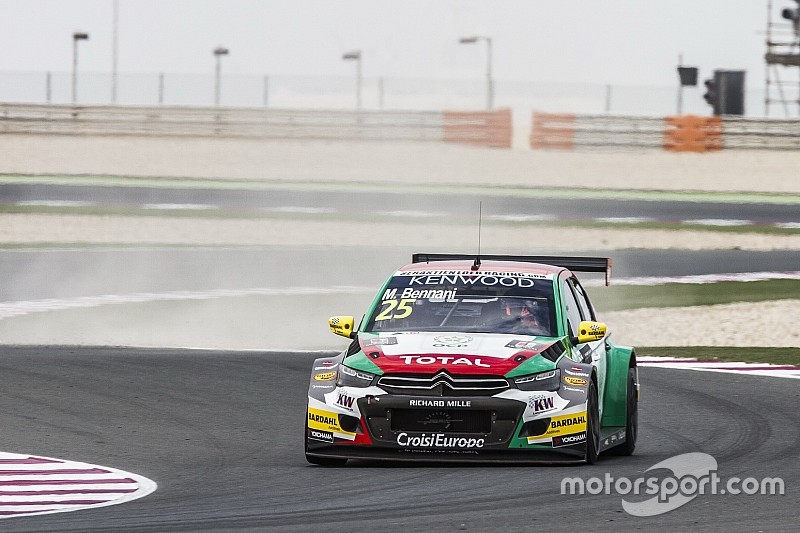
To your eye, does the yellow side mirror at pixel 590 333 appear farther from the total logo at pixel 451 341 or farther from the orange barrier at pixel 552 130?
the orange barrier at pixel 552 130

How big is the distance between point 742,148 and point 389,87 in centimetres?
1564

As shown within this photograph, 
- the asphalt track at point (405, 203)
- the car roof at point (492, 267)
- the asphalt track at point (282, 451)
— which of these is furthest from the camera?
the asphalt track at point (405, 203)

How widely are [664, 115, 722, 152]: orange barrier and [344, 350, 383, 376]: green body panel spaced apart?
32994 mm

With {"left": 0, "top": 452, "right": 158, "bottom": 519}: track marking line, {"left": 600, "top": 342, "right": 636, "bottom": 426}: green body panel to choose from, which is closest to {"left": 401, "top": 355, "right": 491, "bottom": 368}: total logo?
{"left": 600, "top": 342, "right": 636, "bottom": 426}: green body panel

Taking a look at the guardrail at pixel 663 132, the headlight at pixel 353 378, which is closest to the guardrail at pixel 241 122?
the guardrail at pixel 663 132

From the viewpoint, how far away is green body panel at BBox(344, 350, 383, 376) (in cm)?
857

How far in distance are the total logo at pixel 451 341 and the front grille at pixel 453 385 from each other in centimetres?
31

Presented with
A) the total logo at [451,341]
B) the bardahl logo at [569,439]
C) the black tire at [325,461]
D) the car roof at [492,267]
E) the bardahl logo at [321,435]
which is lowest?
the black tire at [325,461]

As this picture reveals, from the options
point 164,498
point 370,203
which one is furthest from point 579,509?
point 370,203

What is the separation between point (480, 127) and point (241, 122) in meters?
6.98

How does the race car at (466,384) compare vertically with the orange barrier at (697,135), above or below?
below

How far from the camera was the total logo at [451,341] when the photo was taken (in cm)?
869

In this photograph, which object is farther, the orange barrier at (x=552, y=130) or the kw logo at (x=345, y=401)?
the orange barrier at (x=552, y=130)

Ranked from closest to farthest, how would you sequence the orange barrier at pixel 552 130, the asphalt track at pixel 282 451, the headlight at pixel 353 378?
the asphalt track at pixel 282 451
the headlight at pixel 353 378
the orange barrier at pixel 552 130
